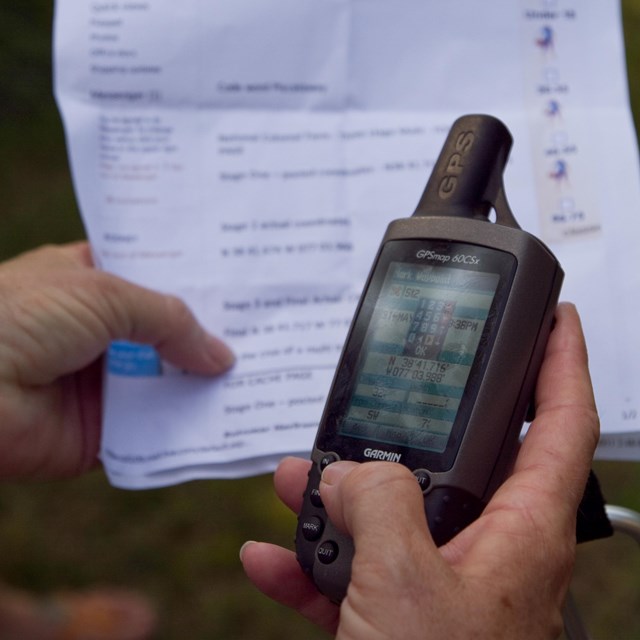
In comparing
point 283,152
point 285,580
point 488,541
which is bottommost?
point 285,580

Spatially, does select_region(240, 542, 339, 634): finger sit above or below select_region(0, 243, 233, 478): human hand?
below

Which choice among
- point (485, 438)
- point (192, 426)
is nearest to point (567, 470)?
point (485, 438)

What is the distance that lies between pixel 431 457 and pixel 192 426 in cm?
28

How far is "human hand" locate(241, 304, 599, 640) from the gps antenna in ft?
0.35

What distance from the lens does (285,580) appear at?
614mm

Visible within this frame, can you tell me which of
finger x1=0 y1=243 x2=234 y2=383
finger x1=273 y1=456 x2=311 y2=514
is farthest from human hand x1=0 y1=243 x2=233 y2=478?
finger x1=273 y1=456 x2=311 y2=514

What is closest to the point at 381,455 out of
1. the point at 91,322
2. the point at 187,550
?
the point at 91,322

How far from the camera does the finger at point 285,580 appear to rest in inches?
24.0

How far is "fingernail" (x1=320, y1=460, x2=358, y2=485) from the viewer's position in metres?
0.53

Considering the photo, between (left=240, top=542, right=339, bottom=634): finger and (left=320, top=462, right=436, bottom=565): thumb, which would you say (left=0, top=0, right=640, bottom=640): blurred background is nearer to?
(left=240, top=542, right=339, bottom=634): finger

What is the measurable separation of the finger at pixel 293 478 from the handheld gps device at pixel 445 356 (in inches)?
2.6

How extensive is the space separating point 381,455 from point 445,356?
71 millimetres

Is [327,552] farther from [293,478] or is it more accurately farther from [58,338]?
[58,338]

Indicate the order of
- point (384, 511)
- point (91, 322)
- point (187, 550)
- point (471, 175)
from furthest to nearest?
point (187, 550) → point (91, 322) → point (471, 175) → point (384, 511)
